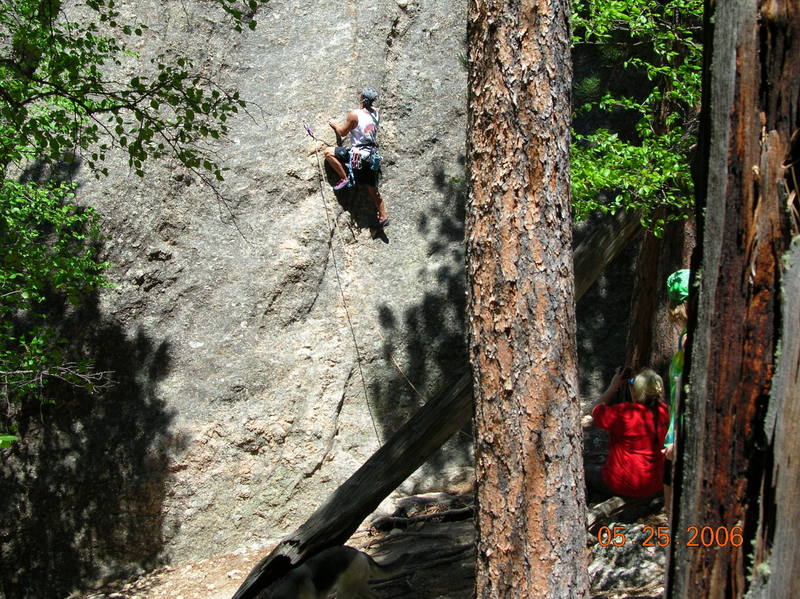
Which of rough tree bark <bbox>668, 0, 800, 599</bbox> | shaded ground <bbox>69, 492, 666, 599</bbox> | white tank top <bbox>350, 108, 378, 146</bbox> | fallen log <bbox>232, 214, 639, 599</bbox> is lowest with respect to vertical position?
shaded ground <bbox>69, 492, 666, 599</bbox>

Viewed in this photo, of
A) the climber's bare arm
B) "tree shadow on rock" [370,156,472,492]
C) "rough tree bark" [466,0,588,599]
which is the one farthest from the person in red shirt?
the climber's bare arm

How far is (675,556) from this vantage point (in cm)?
192

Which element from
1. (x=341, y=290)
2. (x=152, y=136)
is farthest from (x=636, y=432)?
(x=341, y=290)

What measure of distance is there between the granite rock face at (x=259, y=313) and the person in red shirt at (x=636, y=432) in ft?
12.2

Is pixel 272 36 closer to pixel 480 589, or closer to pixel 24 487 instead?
pixel 24 487

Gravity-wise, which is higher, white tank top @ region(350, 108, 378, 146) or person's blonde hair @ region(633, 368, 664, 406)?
white tank top @ region(350, 108, 378, 146)

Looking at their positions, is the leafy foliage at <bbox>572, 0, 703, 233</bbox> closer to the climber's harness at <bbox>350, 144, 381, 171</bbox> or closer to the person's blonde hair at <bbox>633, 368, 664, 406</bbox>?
the person's blonde hair at <bbox>633, 368, 664, 406</bbox>

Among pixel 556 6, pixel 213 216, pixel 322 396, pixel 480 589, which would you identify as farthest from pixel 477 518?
pixel 213 216

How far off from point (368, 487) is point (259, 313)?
3.79m

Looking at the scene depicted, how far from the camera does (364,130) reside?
28.5ft

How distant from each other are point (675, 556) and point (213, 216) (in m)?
7.63

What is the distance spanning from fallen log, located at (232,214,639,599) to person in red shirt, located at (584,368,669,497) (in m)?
1.01

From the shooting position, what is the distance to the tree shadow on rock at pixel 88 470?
26.8ft

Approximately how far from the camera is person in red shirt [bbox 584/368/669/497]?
504 cm
